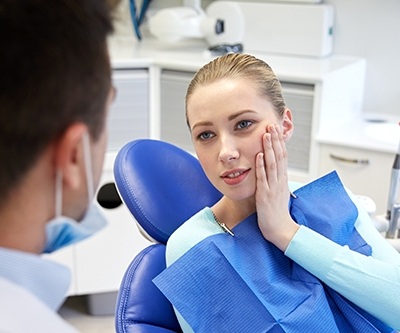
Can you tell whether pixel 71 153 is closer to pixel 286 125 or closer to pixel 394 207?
pixel 286 125

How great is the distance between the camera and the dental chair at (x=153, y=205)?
1.26 meters

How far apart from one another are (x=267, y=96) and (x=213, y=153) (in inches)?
6.6

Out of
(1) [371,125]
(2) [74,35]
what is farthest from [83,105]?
(1) [371,125]

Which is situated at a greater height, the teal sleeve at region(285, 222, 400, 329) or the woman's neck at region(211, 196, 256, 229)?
the woman's neck at region(211, 196, 256, 229)

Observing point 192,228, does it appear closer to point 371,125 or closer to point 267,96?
point 267,96

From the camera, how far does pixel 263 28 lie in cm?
254

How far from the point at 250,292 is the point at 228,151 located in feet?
0.92

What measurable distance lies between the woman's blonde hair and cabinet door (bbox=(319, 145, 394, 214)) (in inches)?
32.9

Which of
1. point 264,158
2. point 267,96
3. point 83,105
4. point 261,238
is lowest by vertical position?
point 261,238

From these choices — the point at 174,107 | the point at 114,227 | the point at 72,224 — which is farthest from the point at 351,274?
the point at 114,227

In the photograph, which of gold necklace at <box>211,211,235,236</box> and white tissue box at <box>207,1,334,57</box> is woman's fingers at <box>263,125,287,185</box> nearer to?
gold necklace at <box>211,211,235,236</box>

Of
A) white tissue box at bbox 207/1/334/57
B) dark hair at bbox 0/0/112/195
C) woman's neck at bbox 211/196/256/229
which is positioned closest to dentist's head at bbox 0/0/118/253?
dark hair at bbox 0/0/112/195

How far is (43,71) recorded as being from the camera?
65 cm

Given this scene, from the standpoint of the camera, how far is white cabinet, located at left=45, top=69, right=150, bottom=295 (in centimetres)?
233
